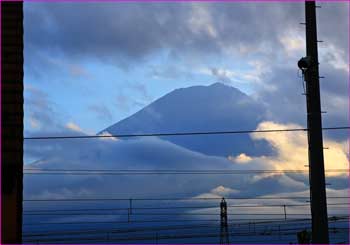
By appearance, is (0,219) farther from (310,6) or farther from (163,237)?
(163,237)

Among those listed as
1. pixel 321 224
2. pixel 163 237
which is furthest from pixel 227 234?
pixel 321 224

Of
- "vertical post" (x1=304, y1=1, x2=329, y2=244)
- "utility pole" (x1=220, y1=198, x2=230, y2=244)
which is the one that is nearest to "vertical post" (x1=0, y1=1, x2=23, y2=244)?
"vertical post" (x1=304, y1=1, x2=329, y2=244)

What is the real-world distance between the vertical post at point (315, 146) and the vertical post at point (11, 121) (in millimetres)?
5348

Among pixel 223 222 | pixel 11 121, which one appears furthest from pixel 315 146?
pixel 223 222

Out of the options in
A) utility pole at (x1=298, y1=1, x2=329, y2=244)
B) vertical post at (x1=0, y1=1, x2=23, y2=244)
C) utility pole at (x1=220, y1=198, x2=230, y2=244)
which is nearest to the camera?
vertical post at (x1=0, y1=1, x2=23, y2=244)

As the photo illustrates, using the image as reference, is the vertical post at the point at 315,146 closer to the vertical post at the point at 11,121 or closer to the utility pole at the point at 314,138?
the utility pole at the point at 314,138

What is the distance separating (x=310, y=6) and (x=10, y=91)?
20.2ft

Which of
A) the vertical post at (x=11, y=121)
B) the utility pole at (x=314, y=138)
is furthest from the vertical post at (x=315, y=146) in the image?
the vertical post at (x=11, y=121)

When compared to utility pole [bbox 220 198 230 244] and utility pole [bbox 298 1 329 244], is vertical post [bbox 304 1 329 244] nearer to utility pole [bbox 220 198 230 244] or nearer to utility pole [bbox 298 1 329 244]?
utility pole [bbox 298 1 329 244]

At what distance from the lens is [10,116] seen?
10.1 m

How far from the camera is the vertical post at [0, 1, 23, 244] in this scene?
972 cm

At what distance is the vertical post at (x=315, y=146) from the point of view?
1116 centimetres

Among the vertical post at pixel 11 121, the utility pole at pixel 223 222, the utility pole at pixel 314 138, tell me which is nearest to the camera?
the vertical post at pixel 11 121

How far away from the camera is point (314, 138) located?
11.4 m
